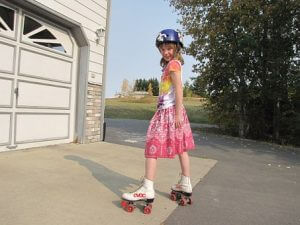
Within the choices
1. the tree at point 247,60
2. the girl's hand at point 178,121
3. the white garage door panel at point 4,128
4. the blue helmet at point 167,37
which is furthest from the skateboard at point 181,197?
the tree at point 247,60

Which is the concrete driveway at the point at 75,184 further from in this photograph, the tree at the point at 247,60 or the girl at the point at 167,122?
the tree at the point at 247,60

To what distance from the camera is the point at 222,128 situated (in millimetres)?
17969

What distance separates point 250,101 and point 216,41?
9.25 feet

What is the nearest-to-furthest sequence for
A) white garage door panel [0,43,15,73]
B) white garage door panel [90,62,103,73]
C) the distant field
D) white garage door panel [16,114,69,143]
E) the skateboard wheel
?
1. the skateboard wheel
2. white garage door panel [0,43,15,73]
3. white garage door panel [16,114,69,143]
4. white garage door panel [90,62,103,73]
5. the distant field

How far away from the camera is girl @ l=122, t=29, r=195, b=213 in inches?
165

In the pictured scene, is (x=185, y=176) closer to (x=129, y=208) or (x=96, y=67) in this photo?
(x=129, y=208)

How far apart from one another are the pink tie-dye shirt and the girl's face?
86 mm

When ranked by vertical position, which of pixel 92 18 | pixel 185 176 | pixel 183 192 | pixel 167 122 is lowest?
pixel 183 192

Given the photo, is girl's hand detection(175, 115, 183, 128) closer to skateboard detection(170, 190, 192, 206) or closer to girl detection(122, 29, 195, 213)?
girl detection(122, 29, 195, 213)

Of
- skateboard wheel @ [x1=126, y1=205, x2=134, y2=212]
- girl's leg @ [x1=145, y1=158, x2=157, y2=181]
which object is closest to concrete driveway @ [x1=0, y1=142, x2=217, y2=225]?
skateboard wheel @ [x1=126, y1=205, x2=134, y2=212]

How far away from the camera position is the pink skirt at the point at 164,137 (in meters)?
4.26

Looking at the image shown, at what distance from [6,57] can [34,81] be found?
2.83ft

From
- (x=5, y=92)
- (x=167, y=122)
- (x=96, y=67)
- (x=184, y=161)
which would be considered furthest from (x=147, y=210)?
(x=96, y=67)

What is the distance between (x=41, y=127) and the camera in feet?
25.3
